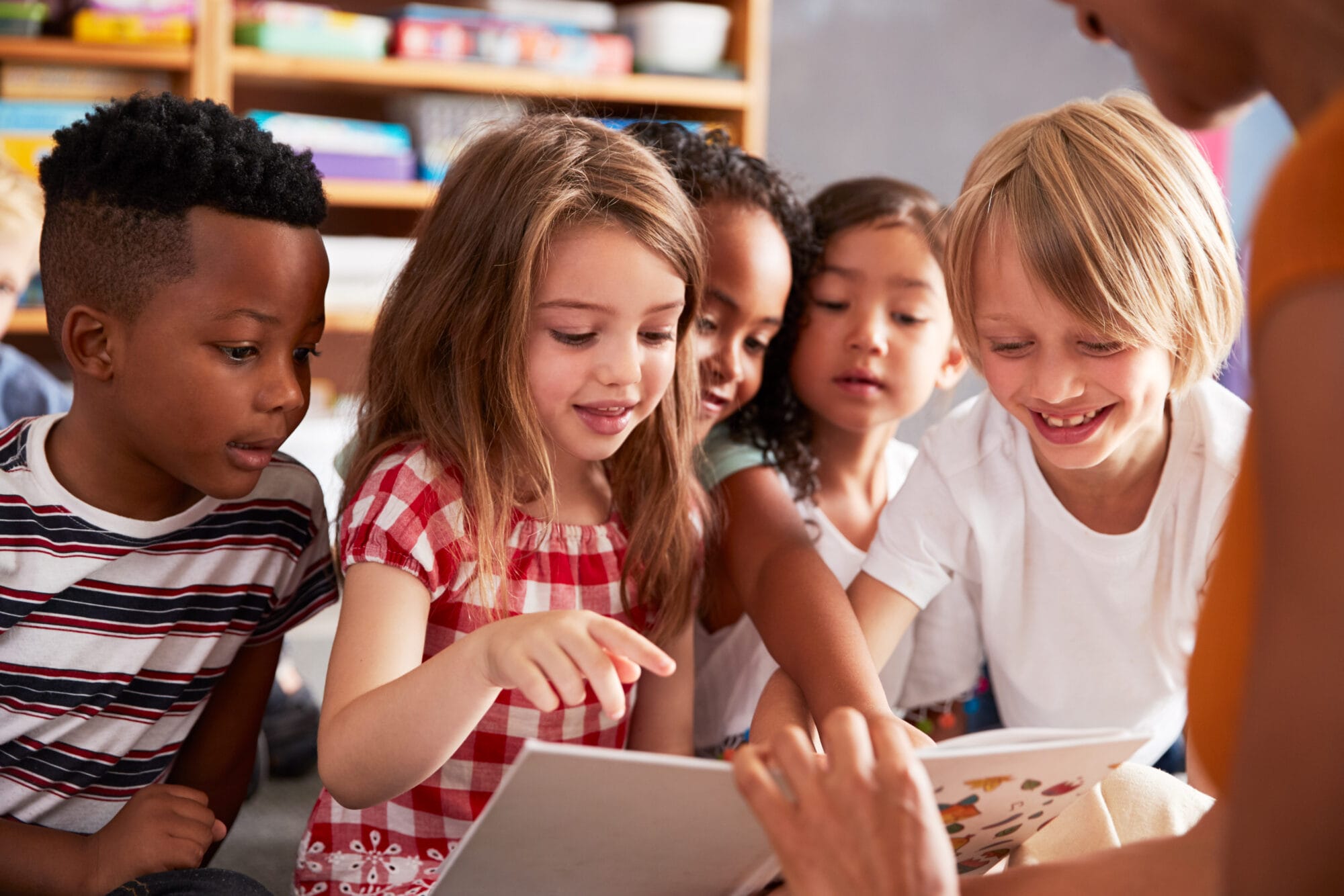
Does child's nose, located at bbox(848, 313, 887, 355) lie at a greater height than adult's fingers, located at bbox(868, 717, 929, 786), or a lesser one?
greater

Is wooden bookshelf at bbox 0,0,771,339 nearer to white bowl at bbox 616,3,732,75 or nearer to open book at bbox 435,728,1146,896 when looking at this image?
white bowl at bbox 616,3,732,75

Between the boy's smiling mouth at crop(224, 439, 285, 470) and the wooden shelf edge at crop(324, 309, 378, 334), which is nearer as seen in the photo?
the boy's smiling mouth at crop(224, 439, 285, 470)

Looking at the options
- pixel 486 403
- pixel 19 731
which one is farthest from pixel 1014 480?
pixel 19 731

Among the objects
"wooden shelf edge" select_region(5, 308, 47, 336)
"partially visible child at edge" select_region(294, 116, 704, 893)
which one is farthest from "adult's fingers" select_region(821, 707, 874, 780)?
"wooden shelf edge" select_region(5, 308, 47, 336)

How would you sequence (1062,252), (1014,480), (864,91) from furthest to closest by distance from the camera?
(864,91) < (1014,480) < (1062,252)

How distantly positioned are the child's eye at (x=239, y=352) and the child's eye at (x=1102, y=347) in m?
0.71

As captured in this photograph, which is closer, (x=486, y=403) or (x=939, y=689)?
(x=486, y=403)

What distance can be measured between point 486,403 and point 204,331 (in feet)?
0.77

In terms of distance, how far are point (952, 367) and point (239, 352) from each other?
94 cm

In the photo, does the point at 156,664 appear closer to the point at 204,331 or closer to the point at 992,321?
the point at 204,331

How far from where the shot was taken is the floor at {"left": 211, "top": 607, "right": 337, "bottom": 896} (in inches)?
51.6

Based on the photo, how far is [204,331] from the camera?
95cm

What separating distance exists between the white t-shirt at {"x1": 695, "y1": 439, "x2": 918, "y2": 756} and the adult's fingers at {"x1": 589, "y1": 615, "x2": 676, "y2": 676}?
2.06ft

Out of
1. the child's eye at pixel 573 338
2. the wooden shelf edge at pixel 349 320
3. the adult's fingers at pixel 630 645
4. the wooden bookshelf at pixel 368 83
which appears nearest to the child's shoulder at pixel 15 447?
the child's eye at pixel 573 338
